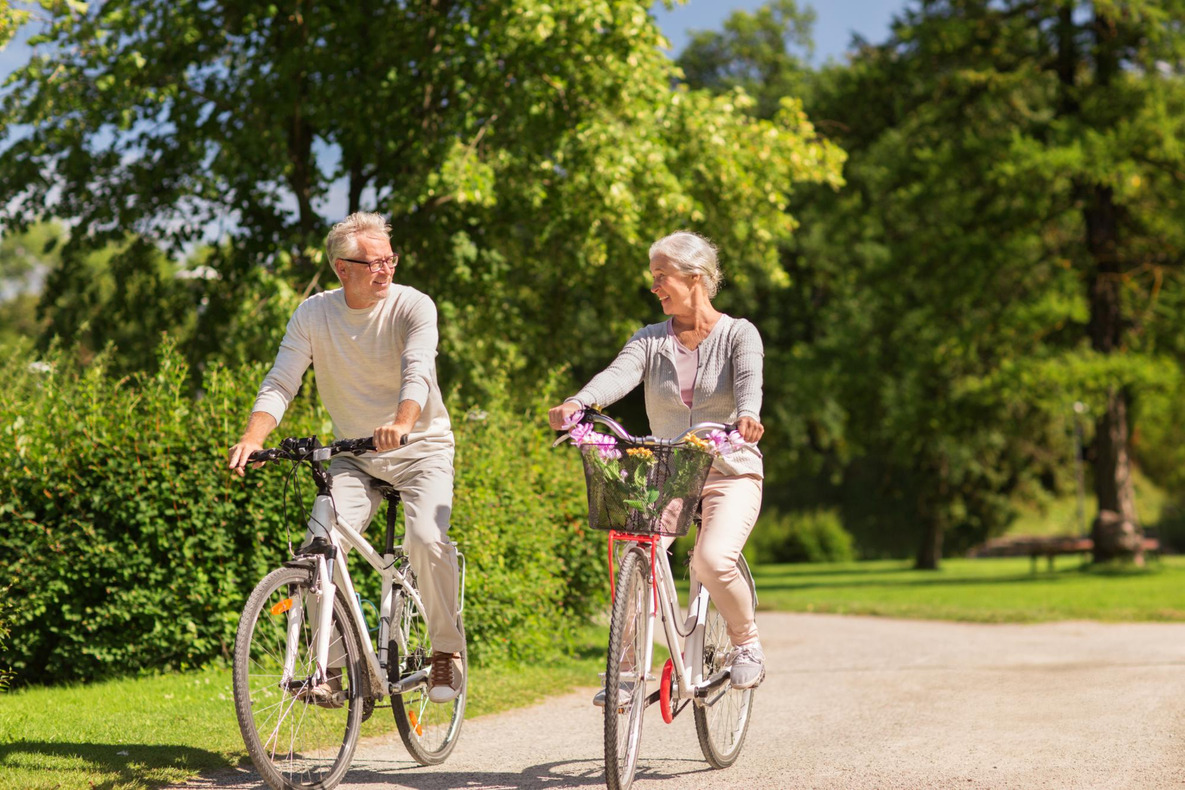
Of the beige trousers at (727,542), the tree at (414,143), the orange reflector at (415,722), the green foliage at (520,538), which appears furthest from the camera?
the tree at (414,143)

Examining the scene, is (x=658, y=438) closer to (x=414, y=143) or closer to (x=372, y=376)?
(x=372, y=376)

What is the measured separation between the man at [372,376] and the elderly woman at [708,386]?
29.4 inches

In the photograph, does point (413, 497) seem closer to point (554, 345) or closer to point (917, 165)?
point (554, 345)

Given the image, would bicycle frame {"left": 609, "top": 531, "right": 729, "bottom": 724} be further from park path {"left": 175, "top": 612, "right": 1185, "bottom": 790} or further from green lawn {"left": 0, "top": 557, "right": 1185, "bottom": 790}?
green lawn {"left": 0, "top": 557, "right": 1185, "bottom": 790}

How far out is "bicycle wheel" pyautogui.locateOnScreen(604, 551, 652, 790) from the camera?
4.46 meters

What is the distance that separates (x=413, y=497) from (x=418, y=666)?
78 centimetres

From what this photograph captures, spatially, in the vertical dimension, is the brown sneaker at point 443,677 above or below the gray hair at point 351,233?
below

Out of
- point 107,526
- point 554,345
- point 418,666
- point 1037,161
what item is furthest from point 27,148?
point 1037,161

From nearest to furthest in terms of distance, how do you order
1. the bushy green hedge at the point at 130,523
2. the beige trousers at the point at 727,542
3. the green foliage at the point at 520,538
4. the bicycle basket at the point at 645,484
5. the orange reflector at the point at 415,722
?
the bicycle basket at the point at 645,484 → the beige trousers at the point at 727,542 → the orange reflector at the point at 415,722 → the bushy green hedge at the point at 130,523 → the green foliage at the point at 520,538

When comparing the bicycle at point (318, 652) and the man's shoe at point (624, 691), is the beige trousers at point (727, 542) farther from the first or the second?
the bicycle at point (318, 652)

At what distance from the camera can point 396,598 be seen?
5176mm

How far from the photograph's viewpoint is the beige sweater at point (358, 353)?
498 cm

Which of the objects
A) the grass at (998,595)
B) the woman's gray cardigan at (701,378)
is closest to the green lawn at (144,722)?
the woman's gray cardigan at (701,378)

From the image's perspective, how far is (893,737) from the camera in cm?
594
